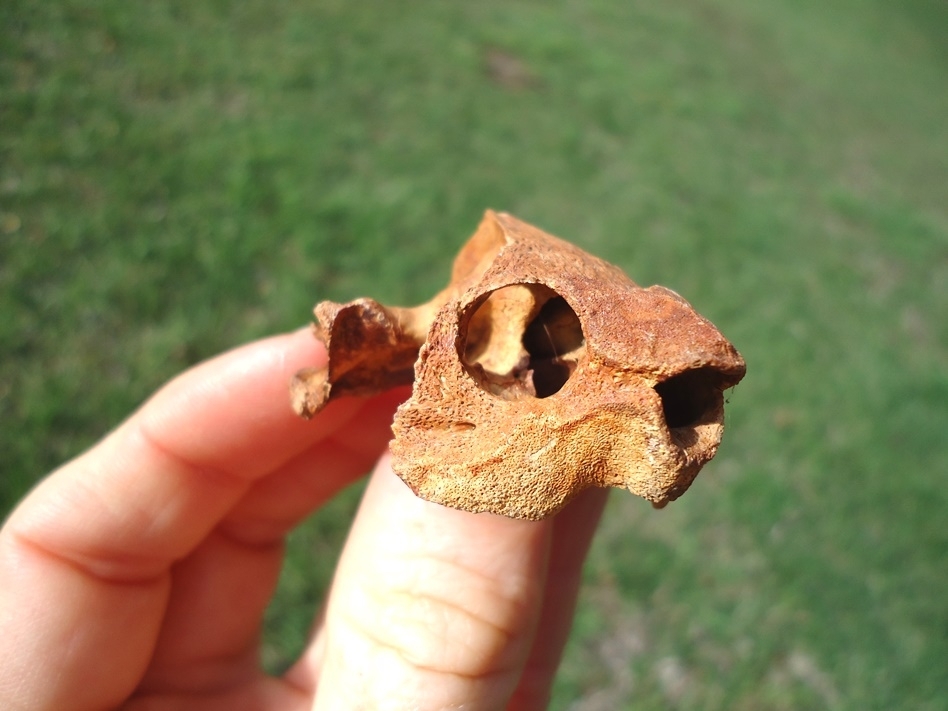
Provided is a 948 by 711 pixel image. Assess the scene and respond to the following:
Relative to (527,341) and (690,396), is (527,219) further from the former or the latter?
(690,396)

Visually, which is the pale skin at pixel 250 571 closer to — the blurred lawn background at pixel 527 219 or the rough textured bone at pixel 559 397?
the rough textured bone at pixel 559 397

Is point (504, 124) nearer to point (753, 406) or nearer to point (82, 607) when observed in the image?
point (753, 406)

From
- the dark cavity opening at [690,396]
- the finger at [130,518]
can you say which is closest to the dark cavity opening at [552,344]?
the dark cavity opening at [690,396]

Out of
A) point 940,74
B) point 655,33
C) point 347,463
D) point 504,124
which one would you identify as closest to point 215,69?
point 504,124

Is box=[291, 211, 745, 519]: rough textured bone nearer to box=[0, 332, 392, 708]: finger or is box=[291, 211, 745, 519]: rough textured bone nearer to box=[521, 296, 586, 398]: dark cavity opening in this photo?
box=[521, 296, 586, 398]: dark cavity opening

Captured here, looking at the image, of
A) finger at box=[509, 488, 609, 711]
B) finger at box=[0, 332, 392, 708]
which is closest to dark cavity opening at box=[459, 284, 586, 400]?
finger at box=[0, 332, 392, 708]

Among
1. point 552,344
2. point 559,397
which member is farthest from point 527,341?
point 559,397

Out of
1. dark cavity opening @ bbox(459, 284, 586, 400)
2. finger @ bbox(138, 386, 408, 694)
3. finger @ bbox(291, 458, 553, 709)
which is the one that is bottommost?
finger @ bbox(138, 386, 408, 694)
